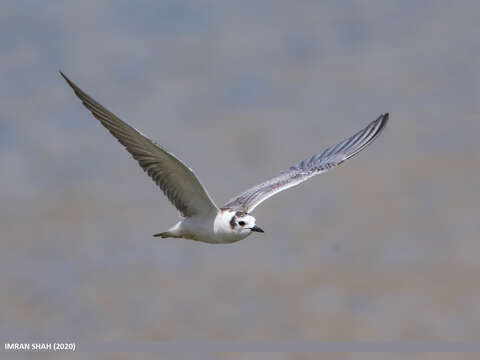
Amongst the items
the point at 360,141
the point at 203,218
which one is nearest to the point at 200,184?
the point at 203,218

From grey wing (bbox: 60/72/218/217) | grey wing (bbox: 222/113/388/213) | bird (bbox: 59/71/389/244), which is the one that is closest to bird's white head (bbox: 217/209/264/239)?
bird (bbox: 59/71/389/244)

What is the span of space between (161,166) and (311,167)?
2774 millimetres

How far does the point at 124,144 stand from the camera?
9.09m

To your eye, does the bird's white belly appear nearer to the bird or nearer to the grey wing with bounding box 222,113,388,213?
the bird

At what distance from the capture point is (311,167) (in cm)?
1138

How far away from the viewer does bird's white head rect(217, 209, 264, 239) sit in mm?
9242

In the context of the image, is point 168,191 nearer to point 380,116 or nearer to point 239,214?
point 239,214

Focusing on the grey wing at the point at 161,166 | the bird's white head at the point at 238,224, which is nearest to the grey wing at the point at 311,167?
the bird's white head at the point at 238,224

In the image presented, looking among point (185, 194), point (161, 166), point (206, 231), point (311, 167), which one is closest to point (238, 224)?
point (206, 231)

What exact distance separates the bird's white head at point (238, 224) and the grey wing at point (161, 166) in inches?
7.0

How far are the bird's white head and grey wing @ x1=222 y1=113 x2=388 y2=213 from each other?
632 millimetres

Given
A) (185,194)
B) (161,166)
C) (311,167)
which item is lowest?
(185,194)

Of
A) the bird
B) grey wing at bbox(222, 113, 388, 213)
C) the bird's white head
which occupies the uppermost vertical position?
grey wing at bbox(222, 113, 388, 213)

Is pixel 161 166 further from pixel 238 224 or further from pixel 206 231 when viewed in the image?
pixel 238 224
